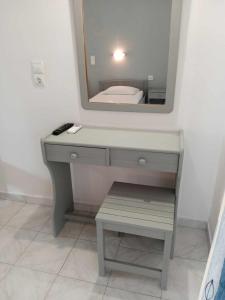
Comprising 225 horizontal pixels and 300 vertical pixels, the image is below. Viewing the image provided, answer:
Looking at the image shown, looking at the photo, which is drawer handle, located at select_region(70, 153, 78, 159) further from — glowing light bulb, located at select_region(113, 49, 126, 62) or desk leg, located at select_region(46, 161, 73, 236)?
glowing light bulb, located at select_region(113, 49, 126, 62)

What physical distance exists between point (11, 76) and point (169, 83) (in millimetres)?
1163

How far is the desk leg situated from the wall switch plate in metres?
0.59

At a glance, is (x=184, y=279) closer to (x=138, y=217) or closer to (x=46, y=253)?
(x=138, y=217)

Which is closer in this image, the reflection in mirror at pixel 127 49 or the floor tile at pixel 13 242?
the reflection in mirror at pixel 127 49

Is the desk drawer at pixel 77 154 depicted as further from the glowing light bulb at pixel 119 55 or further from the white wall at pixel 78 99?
the glowing light bulb at pixel 119 55

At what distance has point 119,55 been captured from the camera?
158 centimetres

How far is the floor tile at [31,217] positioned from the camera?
199 centimetres

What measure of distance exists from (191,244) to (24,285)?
1178mm

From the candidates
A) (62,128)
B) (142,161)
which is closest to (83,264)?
(142,161)

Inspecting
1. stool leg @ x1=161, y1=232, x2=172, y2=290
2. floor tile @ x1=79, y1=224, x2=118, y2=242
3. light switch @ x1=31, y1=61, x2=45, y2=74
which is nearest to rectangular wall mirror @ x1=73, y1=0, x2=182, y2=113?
light switch @ x1=31, y1=61, x2=45, y2=74

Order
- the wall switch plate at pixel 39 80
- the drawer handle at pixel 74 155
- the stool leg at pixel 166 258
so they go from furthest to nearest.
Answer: the wall switch plate at pixel 39 80, the drawer handle at pixel 74 155, the stool leg at pixel 166 258

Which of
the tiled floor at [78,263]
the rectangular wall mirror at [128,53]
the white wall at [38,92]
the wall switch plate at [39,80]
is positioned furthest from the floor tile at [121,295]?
the wall switch plate at [39,80]

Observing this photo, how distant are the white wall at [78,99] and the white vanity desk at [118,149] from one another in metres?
0.14

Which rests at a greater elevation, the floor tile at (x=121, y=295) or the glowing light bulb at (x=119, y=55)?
the glowing light bulb at (x=119, y=55)
